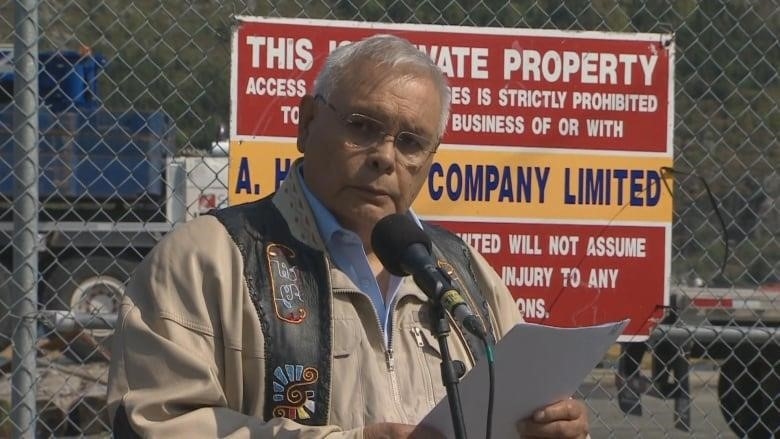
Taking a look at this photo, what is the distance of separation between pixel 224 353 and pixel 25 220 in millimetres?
1886

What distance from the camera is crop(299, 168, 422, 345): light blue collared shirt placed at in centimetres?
290

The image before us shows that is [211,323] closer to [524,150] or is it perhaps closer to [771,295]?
[524,150]

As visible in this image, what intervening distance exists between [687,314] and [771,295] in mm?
538

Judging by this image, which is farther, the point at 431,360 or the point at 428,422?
the point at 431,360

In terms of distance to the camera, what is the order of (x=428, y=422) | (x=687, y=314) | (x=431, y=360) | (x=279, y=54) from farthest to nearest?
(x=687, y=314), (x=279, y=54), (x=431, y=360), (x=428, y=422)

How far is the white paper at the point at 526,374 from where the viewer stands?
244 centimetres

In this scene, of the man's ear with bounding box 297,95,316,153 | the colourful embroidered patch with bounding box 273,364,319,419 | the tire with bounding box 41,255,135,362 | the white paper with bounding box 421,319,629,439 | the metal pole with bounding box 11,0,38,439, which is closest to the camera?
the white paper with bounding box 421,319,629,439

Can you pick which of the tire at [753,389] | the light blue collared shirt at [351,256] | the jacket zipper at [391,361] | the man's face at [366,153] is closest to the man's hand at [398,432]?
the jacket zipper at [391,361]

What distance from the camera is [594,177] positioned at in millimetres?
4680

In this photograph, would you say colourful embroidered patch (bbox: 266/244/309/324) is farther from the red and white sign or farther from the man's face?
the red and white sign

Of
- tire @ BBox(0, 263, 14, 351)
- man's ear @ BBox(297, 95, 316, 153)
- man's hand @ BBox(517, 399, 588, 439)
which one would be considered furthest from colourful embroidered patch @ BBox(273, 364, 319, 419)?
tire @ BBox(0, 263, 14, 351)

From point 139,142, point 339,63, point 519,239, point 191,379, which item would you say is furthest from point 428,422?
point 139,142

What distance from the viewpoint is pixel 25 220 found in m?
4.34

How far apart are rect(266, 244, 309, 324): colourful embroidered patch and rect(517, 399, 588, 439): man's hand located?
0.53 metres
